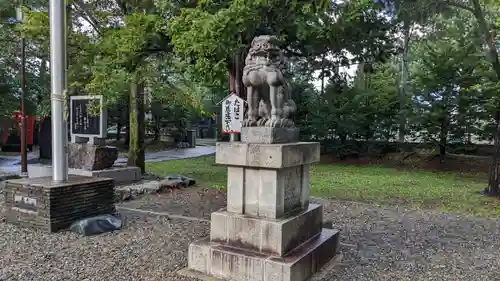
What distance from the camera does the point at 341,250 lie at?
190 inches

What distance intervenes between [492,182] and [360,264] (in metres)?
6.37

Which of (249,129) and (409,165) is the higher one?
(249,129)

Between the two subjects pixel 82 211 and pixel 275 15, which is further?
pixel 275 15

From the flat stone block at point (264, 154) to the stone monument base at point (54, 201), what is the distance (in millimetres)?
2763

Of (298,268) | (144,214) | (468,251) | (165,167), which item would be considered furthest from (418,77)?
(298,268)

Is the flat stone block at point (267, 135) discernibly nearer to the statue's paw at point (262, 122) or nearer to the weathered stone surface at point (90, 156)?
the statue's paw at point (262, 122)

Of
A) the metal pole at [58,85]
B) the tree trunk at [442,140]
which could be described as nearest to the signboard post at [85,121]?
the metal pole at [58,85]

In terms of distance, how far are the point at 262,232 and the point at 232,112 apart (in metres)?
5.06

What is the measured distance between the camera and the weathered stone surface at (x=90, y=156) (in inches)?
363

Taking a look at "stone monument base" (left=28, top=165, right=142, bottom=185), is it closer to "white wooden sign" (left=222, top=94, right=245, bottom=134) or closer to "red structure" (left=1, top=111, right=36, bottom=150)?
"white wooden sign" (left=222, top=94, right=245, bottom=134)

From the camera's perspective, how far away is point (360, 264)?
437cm

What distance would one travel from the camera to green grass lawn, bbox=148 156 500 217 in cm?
833

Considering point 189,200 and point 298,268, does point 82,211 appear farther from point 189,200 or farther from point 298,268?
A: point 298,268

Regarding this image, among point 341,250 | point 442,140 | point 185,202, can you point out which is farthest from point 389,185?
point 341,250
